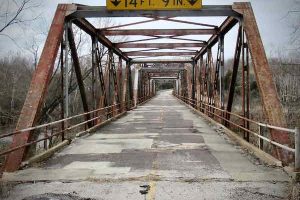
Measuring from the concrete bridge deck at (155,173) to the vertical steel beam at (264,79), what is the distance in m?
0.80

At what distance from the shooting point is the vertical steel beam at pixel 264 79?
29.5ft

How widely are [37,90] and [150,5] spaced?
15.1 ft

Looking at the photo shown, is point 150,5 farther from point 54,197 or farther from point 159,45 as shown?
point 159,45

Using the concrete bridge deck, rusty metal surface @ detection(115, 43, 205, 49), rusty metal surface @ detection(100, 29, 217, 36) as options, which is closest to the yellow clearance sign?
the concrete bridge deck

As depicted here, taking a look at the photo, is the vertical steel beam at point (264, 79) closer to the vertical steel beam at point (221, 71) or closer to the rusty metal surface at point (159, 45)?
the vertical steel beam at point (221, 71)

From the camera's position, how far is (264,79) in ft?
34.4

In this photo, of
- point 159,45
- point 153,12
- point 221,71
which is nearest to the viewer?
point 153,12

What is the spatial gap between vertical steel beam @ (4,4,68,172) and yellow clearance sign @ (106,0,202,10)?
62.3 inches

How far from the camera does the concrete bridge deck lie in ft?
21.4

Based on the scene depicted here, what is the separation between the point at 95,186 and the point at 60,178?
0.98 meters

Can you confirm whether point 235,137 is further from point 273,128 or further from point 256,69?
point 273,128

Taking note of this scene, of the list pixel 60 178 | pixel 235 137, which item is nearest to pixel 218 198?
pixel 60 178

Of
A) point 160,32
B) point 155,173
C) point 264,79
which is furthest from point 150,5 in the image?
point 160,32

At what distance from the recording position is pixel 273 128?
876 centimetres
